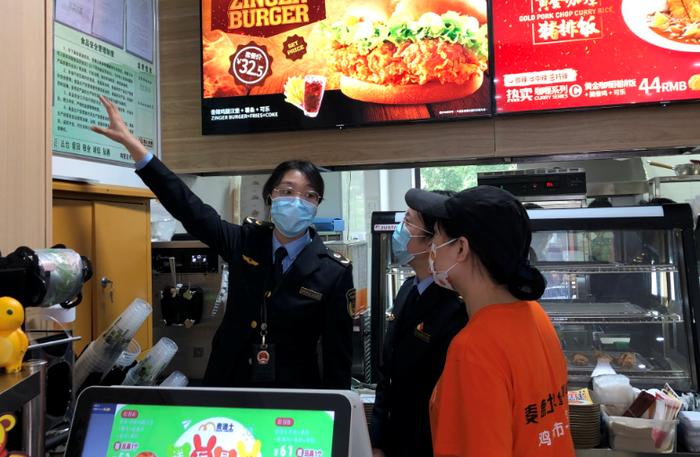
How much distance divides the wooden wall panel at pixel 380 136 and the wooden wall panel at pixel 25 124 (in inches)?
67.2

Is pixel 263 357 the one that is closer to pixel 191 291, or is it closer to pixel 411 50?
pixel 191 291

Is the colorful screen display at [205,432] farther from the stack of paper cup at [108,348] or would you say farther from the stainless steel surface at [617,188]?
the stainless steel surface at [617,188]

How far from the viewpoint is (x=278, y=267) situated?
208cm

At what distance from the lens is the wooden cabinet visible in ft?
6.46

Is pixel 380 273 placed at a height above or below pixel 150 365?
above

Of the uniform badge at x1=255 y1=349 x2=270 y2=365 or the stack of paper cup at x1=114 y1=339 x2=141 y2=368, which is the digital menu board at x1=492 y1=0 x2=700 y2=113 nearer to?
the uniform badge at x1=255 y1=349 x2=270 y2=365

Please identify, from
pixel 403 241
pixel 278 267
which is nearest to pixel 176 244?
pixel 278 267

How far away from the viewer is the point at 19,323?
0.85 m

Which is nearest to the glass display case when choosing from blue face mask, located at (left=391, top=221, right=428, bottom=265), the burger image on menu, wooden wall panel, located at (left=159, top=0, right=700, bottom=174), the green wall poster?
wooden wall panel, located at (left=159, top=0, right=700, bottom=174)

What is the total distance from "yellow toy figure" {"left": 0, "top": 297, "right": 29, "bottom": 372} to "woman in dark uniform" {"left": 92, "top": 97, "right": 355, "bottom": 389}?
1.17 m

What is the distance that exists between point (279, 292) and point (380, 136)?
1366 mm

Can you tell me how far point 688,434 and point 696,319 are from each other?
1.63 ft

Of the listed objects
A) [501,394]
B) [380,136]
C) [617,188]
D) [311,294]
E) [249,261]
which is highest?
[380,136]

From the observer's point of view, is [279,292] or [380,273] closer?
[279,292]
